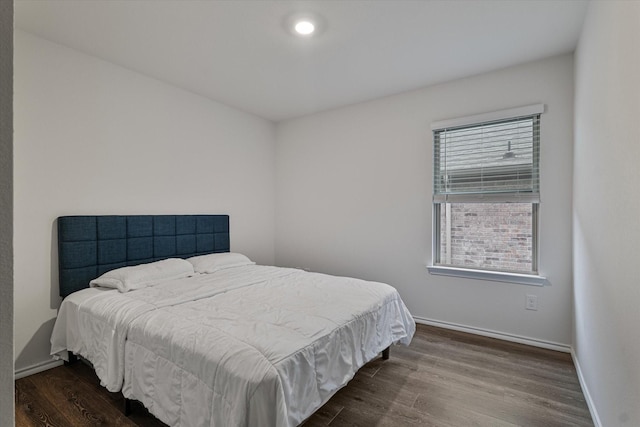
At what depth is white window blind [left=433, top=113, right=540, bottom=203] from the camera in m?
2.86

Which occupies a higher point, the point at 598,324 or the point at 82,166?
the point at 82,166

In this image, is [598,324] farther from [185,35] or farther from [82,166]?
[82,166]

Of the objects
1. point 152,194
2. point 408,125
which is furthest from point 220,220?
point 408,125

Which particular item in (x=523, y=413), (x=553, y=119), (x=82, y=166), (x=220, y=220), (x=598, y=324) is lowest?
(x=523, y=413)

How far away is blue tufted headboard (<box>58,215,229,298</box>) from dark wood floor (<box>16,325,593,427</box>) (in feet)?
2.59

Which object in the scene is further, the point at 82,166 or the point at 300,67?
the point at 300,67

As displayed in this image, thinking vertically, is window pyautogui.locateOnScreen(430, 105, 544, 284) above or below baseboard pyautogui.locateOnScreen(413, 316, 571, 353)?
above

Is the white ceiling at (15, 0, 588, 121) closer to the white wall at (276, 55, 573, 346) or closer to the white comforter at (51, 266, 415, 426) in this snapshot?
the white wall at (276, 55, 573, 346)

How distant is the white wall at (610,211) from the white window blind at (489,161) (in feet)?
1.73

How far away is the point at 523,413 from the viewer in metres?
1.92

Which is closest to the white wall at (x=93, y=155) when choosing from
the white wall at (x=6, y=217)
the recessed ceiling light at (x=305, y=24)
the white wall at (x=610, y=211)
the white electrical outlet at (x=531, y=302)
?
the recessed ceiling light at (x=305, y=24)

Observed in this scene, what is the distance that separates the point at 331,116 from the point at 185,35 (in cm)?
204

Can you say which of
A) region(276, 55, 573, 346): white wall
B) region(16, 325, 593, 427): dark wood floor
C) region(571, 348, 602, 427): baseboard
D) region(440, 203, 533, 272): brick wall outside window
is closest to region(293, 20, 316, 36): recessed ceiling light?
region(276, 55, 573, 346): white wall

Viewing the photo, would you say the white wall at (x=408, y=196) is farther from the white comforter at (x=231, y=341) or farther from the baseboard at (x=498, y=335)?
the white comforter at (x=231, y=341)
